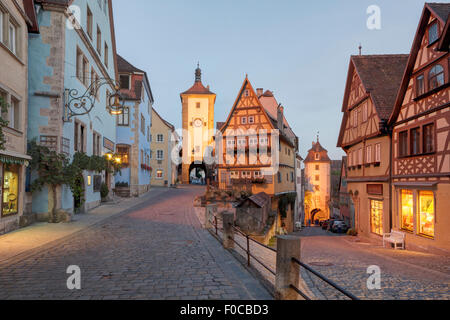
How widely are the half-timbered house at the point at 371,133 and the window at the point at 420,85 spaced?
266 centimetres

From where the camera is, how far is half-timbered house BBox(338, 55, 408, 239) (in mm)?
18016

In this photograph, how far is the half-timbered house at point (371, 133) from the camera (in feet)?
59.1

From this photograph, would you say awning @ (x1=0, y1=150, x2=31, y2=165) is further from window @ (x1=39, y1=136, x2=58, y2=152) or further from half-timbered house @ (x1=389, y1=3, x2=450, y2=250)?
half-timbered house @ (x1=389, y1=3, x2=450, y2=250)

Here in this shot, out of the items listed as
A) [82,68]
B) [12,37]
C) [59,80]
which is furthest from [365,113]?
[12,37]

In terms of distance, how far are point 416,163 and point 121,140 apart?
22306 mm

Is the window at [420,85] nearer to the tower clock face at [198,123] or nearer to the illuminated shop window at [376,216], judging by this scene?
the illuminated shop window at [376,216]

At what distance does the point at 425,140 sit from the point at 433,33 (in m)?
4.47

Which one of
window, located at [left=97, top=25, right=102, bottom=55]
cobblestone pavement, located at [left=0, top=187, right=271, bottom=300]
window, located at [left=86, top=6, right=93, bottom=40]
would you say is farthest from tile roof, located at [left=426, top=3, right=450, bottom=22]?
window, located at [left=97, top=25, right=102, bottom=55]

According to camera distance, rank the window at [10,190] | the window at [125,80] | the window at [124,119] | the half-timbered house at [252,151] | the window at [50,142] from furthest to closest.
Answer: the half-timbered house at [252,151]
the window at [125,80]
the window at [124,119]
the window at [50,142]
the window at [10,190]

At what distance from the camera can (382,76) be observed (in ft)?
64.6

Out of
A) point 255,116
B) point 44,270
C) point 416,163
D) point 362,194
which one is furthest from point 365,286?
point 255,116

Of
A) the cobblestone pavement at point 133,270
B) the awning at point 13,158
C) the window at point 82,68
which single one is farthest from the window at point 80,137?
the cobblestone pavement at point 133,270

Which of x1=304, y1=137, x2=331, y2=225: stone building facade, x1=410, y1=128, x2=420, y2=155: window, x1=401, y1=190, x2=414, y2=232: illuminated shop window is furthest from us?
x1=304, y1=137, x2=331, y2=225: stone building facade
